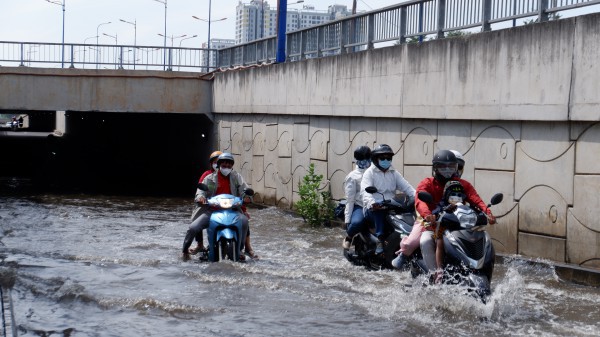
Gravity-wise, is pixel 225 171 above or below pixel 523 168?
below

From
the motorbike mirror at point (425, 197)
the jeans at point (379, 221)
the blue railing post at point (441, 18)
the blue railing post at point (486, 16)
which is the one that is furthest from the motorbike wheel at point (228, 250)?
the blue railing post at point (441, 18)

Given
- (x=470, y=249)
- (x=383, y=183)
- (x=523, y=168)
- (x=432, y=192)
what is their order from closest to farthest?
(x=470, y=249) < (x=432, y=192) < (x=383, y=183) < (x=523, y=168)

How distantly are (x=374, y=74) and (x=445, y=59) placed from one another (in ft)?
9.09

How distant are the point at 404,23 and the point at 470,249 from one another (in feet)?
31.8

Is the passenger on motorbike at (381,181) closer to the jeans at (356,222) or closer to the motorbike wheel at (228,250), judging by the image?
the jeans at (356,222)

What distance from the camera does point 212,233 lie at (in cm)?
1235

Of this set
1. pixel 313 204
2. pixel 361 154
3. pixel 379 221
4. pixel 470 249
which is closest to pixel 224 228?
pixel 379 221

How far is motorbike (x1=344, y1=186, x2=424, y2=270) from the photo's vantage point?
11.2 metres

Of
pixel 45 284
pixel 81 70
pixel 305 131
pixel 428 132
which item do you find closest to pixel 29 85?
pixel 81 70

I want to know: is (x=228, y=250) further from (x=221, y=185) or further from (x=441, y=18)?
(x=441, y=18)

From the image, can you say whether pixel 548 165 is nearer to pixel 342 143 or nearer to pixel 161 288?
pixel 161 288

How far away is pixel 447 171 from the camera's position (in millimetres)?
9523

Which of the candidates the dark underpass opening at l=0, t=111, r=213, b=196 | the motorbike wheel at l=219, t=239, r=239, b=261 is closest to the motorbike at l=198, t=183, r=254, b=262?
the motorbike wheel at l=219, t=239, r=239, b=261

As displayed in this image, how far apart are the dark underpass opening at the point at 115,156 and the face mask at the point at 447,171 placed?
66.4ft
